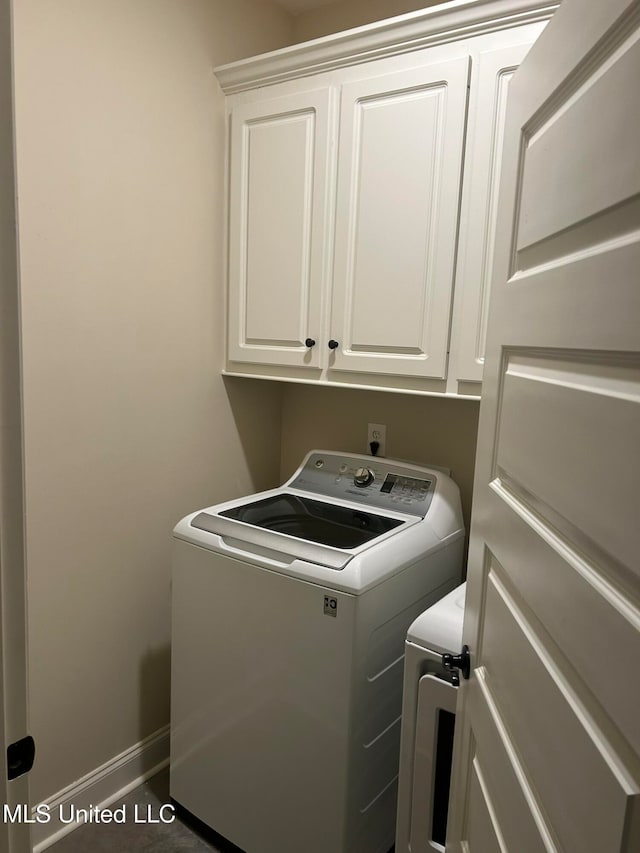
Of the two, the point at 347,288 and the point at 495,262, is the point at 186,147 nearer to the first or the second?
the point at 347,288

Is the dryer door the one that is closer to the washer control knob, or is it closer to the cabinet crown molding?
the washer control knob

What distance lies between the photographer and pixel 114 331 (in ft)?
5.68

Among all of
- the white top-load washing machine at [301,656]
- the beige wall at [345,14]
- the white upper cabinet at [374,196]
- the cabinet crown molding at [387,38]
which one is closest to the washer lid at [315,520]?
the white top-load washing machine at [301,656]

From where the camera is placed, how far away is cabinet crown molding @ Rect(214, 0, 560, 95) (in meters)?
1.40

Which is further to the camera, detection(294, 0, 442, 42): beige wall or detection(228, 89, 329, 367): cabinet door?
detection(294, 0, 442, 42): beige wall

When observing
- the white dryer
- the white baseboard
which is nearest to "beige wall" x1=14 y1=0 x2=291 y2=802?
the white baseboard

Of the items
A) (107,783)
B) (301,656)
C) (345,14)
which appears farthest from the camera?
(345,14)

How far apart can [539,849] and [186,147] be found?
1.95 m

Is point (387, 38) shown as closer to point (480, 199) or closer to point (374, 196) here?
point (374, 196)

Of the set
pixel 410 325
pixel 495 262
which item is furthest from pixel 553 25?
pixel 410 325

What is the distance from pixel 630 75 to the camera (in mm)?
536

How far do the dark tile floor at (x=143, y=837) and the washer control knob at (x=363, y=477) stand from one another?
45.4 inches

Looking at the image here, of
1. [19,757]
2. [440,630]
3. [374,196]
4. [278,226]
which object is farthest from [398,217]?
[19,757]

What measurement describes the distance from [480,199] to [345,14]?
1.10m
